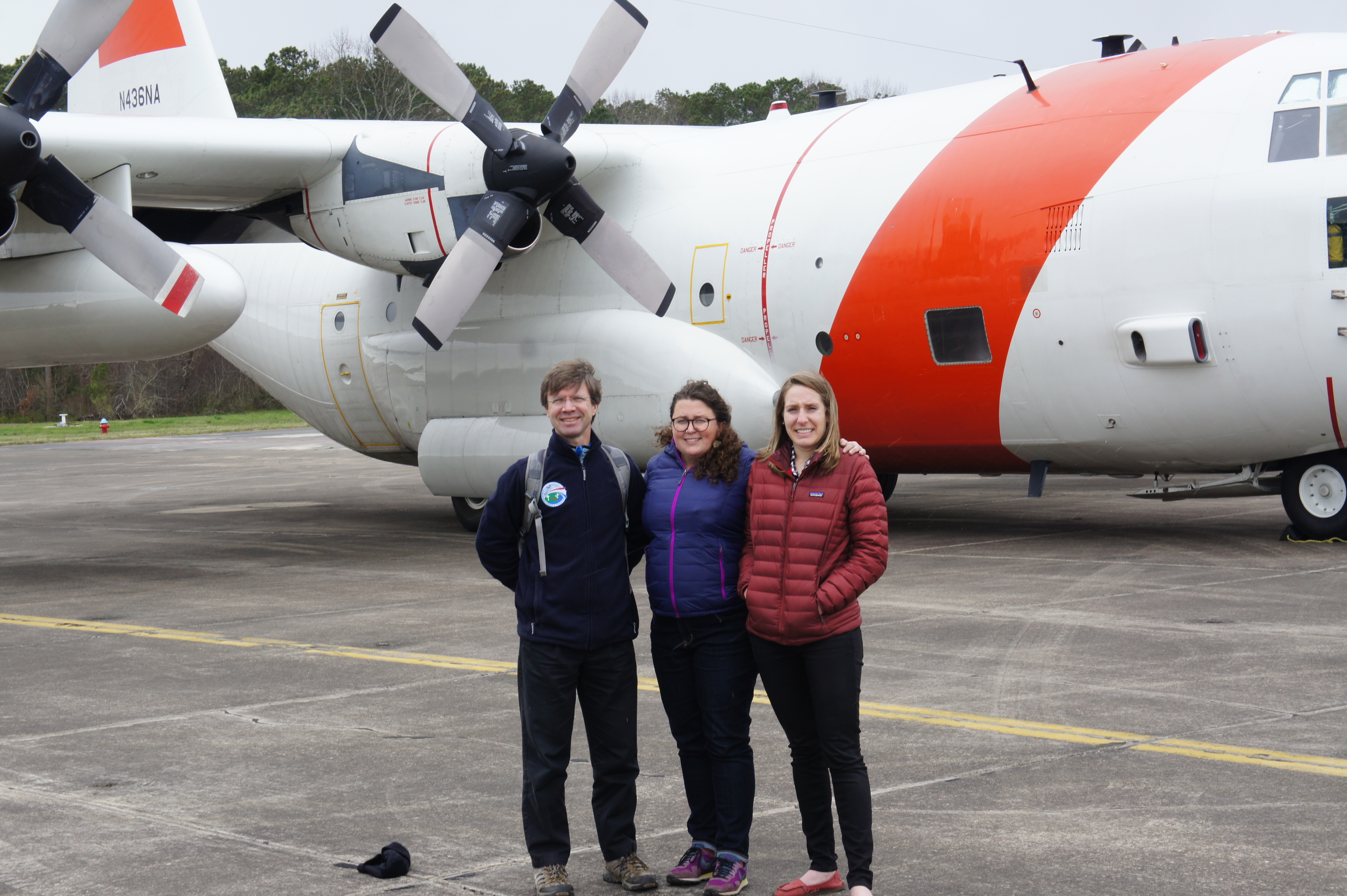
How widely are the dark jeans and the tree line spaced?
151 feet

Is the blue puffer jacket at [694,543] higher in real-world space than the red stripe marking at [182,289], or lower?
lower

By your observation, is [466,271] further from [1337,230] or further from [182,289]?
[1337,230]

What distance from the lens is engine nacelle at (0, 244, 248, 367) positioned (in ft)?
41.8

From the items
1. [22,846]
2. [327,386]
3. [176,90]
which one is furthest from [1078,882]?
[176,90]

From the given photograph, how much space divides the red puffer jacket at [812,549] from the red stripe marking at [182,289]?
29.2 feet

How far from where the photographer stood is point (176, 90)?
18.2m

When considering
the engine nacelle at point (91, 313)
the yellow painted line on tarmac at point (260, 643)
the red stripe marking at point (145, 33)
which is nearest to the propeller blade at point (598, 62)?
the engine nacelle at point (91, 313)

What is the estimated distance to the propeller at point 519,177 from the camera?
514 inches

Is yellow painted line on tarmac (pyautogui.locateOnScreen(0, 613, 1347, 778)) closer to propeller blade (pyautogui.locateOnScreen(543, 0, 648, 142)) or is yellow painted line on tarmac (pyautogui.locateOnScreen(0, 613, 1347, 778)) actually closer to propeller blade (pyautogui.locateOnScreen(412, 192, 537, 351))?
propeller blade (pyautogui.locateOnScreen(412, 192, 537, 351))

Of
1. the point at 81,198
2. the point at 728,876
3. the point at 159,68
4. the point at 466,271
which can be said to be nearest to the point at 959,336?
the point at 466,271

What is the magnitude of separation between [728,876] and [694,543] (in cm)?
106

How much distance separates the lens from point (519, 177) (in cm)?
1325

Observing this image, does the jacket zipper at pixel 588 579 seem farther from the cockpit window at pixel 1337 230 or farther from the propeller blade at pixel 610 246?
the propeller blade at pixel 610 246

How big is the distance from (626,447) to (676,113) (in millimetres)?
56724
